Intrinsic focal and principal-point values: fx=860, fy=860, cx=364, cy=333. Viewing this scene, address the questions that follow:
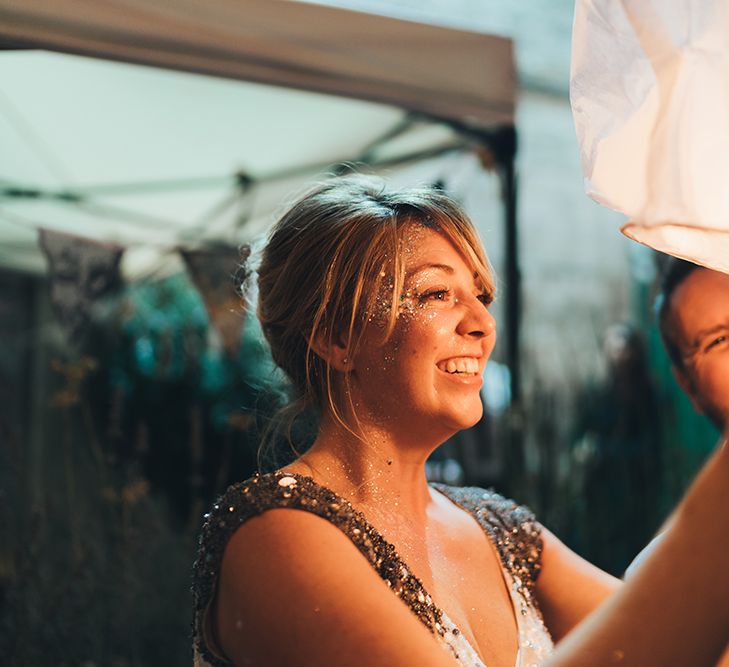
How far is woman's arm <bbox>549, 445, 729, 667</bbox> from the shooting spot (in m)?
0.85

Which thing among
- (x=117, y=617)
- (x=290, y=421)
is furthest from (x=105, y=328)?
(x=290, y=421)

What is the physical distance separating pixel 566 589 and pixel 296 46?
1452 millimetres

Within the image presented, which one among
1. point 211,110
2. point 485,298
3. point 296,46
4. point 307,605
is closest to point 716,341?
point 485,298

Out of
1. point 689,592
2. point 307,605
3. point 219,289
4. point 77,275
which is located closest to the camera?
point 689,592

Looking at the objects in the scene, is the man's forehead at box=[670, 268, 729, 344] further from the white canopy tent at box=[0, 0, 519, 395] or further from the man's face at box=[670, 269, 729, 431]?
the white canopy tent at box=[0, 0, 519, 395]

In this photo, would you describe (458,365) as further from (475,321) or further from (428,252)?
(428,252)

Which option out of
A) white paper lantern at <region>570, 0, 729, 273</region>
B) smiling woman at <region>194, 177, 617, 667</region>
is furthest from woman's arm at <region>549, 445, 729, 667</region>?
smiling woman at <region>194, 177, 617, 667</region>

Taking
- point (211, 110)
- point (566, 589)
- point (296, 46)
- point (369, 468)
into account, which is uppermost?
point (211, 110)

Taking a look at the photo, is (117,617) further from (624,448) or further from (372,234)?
(624,448)

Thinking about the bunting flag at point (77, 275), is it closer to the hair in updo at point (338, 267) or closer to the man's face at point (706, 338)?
the hair in updo at point (338, 267)

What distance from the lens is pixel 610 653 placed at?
2.90 feet

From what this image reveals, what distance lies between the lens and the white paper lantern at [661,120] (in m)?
0.91

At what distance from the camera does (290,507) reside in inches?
48.8

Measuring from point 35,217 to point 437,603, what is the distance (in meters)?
2.23
